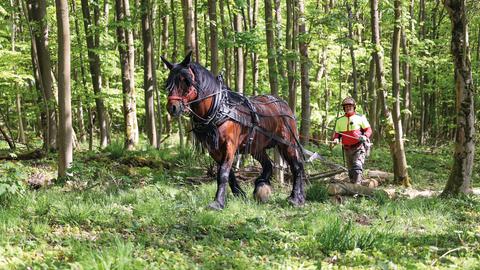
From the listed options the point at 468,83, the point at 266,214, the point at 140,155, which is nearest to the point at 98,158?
the point at 140,155

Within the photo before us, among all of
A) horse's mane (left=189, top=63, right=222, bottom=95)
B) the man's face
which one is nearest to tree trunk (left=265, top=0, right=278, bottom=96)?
the man's face

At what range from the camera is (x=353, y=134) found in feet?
30.5

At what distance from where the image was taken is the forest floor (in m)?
4.29

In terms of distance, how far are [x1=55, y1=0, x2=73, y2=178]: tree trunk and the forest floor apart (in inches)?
16.6

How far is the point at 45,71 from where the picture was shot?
40.1 feet

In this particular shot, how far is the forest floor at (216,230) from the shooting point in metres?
4.29

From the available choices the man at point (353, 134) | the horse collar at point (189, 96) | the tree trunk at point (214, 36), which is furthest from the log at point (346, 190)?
the tree trunk at point (214, 36)

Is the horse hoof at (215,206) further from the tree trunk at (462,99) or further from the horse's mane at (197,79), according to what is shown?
the tree trunk at (462,99)

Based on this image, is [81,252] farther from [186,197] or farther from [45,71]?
[45,71]

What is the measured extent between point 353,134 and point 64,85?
222 inches

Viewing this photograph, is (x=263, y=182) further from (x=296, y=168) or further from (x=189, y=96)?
(x=189, y=96)

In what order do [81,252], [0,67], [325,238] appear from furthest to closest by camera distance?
1. [0,67]
2. [325,238]
3. [81,252]

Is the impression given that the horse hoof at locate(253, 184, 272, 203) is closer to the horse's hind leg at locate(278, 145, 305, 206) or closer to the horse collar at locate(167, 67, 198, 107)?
the horse's hind leg at locate(278, 145, 305, 206)

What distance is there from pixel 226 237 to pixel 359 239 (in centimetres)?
150
